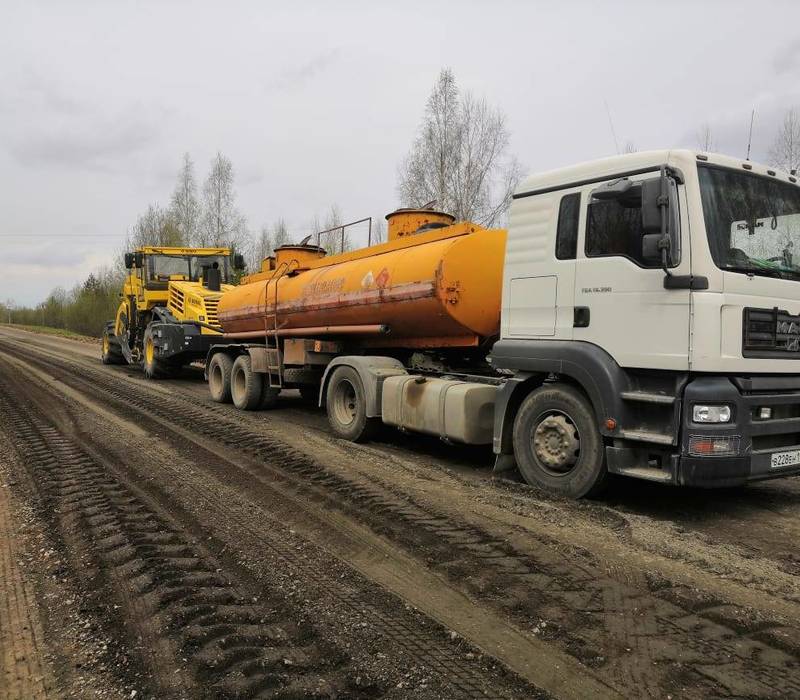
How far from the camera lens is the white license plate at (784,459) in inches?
184

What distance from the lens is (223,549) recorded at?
4035 mm

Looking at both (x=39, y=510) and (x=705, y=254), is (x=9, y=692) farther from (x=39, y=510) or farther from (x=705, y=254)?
(x=705, y=254)

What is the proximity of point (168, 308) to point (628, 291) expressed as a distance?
13582 millimetres

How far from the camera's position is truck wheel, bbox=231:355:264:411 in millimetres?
10430

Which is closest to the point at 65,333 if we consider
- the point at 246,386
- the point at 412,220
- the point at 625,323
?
the point at 246,386

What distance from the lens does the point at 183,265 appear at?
17.1m

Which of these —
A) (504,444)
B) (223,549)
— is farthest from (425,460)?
(223,549)

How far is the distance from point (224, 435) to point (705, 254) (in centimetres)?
582

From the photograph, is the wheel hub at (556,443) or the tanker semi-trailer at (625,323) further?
the wheel hub at (556,443)

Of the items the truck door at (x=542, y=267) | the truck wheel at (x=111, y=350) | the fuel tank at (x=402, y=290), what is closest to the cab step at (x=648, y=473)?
the truck door at (x=542, y=267)

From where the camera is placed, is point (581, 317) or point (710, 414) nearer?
point (710, 414)

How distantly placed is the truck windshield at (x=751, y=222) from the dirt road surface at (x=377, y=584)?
197cm

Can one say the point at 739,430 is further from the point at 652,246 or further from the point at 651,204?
the point at 651,204

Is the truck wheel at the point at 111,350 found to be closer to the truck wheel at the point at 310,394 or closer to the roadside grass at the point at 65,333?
the truck wheel at the point at 310,394
